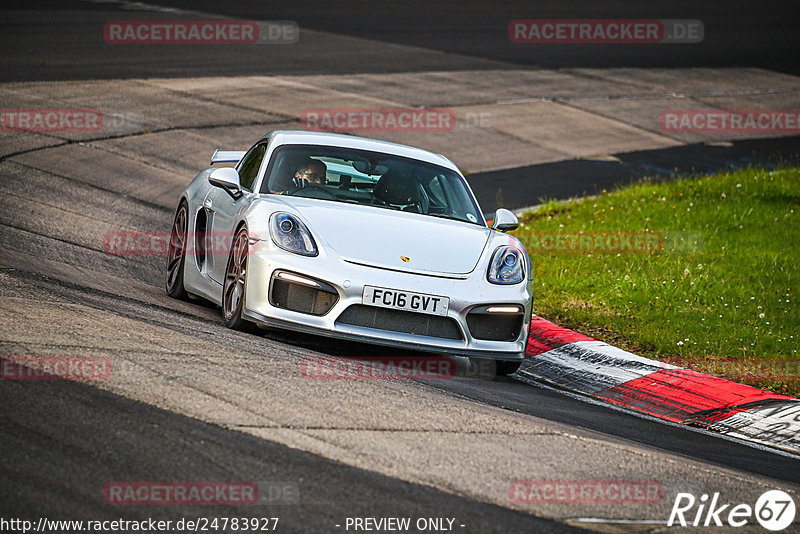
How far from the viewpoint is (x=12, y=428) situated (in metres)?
4.23

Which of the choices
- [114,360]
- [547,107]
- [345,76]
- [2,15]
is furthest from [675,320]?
[2,15]

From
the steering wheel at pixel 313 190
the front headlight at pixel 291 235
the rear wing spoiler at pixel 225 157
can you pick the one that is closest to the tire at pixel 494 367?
the front headlight at pixel 291 235

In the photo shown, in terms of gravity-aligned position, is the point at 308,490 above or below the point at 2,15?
below

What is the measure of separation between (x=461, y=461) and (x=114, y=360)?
1785 millimetres

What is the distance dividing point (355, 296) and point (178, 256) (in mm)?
2565

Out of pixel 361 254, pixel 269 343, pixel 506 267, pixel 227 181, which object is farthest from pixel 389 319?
pixel 227 181

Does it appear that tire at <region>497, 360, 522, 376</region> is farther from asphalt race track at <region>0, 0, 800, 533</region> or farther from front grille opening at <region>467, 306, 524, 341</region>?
front grille opening at <region>467, 306, 524, 341</region>

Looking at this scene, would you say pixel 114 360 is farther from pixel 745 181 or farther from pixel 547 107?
pixel 547 107

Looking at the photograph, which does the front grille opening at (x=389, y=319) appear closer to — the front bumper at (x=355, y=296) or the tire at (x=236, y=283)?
the front bumper at (x=355, y=296)

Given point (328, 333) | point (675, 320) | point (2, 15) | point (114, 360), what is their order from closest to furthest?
point (114, 360) < point (328, 333) < point (675, 320) < point (2, 15)

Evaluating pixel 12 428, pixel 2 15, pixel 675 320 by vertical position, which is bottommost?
pixel 675 320

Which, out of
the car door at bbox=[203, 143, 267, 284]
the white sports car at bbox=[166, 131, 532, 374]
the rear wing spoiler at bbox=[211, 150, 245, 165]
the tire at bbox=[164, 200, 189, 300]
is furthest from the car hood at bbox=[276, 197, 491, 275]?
the rear wing spoiler at bbox=[211, 150, 245, 165]

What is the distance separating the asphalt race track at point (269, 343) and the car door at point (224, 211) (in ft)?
1.34

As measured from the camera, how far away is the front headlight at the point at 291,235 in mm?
6699
